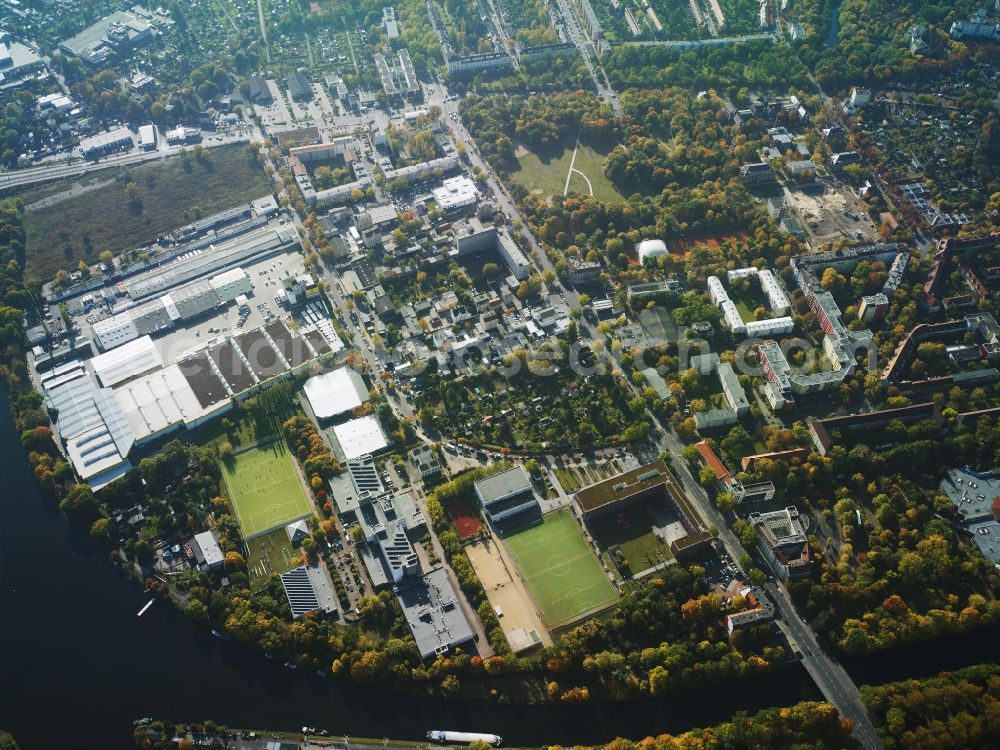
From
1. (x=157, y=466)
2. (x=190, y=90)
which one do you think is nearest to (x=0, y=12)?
(x=190, y=90)

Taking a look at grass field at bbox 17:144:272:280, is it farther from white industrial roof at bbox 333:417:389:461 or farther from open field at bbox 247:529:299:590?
open field at bbox 247:529:299:590

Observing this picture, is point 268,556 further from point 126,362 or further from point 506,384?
point 126,362

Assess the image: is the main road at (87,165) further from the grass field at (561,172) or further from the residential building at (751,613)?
the residential building at (751,613)

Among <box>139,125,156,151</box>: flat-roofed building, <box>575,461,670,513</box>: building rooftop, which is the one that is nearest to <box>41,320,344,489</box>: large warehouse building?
<box>575,461,670,513</box>: building rooftop

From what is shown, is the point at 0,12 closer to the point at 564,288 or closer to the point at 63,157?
the point at 63,157

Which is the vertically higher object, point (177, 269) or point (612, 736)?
point (177, 269)

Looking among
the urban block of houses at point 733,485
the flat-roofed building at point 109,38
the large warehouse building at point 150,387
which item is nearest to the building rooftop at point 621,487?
the urban block of houses at point 733,485
